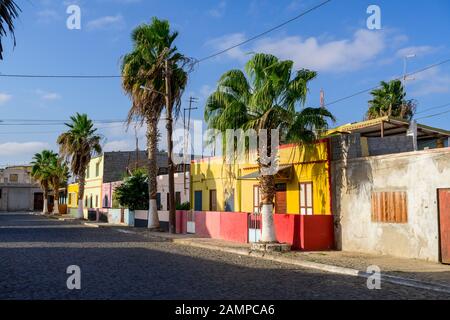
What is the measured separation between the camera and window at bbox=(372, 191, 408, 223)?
1435cm

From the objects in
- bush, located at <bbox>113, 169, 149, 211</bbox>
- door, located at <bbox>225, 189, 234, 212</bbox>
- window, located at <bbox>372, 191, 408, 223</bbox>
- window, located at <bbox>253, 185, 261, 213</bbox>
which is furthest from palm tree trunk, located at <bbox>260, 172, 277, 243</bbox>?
bush, located at <bbox>113, 169, 149, 211</bbox>

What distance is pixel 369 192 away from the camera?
51.0 ft

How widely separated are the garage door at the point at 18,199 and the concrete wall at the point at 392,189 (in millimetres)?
77707

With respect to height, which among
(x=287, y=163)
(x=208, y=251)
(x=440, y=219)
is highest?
(x=287, y=163)

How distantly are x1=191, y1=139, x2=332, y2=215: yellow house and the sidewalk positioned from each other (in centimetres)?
243

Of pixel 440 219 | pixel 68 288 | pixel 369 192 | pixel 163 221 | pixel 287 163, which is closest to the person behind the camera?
pixel 68 288

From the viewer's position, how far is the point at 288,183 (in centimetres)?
1909

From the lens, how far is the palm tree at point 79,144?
4247 cm

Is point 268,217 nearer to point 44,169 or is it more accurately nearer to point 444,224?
point 444,224

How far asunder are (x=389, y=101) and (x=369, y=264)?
81.2 ft
